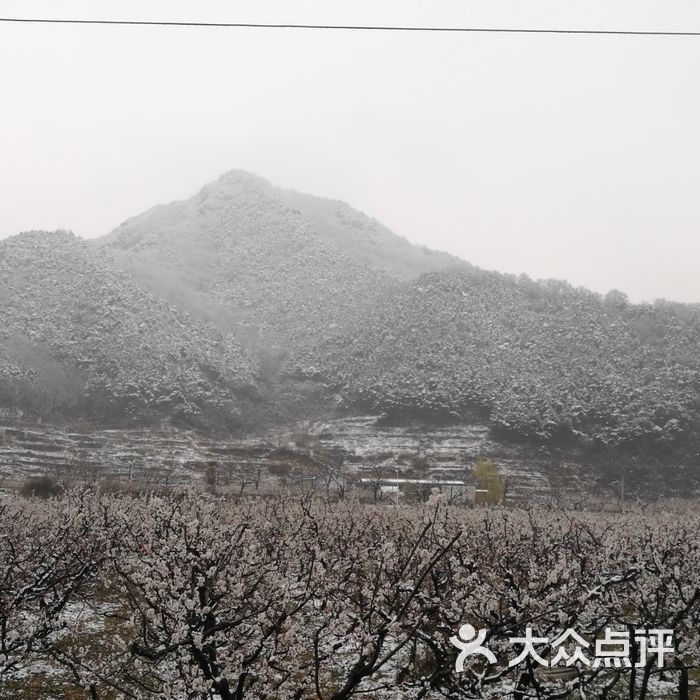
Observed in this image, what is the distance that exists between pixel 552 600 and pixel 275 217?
627 feet

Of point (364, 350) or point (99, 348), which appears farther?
point (364, 350)

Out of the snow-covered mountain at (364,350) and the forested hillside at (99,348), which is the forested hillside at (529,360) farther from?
the forested hillside at (99,348)

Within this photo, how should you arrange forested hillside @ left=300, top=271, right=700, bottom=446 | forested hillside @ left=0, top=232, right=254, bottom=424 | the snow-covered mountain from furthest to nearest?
forested hillside @ left=0, top=232, right=254, bottom=424 → the snow-covered mountain → forested hillside @ left=300, top=271, right=700, bottom=446

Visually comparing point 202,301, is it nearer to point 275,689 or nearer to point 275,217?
point 275,217

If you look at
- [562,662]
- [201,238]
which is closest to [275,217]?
[201,238]

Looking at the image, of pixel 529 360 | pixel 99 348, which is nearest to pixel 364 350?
pixel 529 360

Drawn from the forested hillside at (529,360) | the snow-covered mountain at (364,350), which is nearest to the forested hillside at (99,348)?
the snow-covered mountain at (364,350)

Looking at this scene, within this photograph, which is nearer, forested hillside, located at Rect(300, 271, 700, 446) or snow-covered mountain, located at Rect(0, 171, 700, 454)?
forested hillside, located at Rect(300, 271, 700, 446)

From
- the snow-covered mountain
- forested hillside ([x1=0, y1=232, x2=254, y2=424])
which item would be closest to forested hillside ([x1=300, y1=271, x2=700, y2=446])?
the snow-covered mountain

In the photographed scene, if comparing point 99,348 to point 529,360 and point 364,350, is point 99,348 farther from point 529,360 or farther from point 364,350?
point 529,360

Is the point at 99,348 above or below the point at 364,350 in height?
below

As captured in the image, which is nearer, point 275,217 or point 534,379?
point 534,379

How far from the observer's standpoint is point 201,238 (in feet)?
611

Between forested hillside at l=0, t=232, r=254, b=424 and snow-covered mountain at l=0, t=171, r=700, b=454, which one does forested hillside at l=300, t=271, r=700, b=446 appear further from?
forested hillside at l=0, t=232, r=254, b=424
